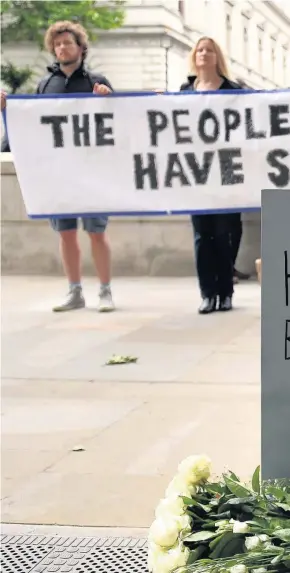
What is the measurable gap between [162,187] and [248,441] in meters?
3.27

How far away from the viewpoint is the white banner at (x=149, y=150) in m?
7.08

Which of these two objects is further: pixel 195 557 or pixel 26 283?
pixel 26 283

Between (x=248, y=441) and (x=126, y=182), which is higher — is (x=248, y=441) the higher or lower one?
the lower one

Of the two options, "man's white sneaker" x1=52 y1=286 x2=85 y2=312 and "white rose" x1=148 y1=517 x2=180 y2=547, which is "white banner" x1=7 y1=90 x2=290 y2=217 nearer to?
"man's white sneaker" x1=52 y1=286 x2=85 y2=312

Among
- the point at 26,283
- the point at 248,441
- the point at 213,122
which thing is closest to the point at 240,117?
the point at 213,122

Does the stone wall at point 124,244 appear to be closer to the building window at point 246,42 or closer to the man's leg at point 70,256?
the man's leg at point 70,256

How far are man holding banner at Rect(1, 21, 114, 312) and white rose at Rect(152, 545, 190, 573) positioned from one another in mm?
5690

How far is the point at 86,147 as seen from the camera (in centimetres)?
736

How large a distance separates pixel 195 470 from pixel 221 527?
0.22m

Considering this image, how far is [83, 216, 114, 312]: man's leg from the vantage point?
8.05m

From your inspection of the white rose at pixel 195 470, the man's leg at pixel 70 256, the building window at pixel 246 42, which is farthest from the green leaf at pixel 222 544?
the building window at pixel 246 42

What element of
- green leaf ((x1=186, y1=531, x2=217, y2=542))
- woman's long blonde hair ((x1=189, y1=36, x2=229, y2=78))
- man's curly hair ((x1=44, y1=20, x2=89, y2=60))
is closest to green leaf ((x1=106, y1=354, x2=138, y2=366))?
woman's long blonde hair ((x1=189, y1=36, x2=229, y2=78))

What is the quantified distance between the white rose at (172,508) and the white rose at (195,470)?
0.07 m

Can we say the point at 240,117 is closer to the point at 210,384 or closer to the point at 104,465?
the point at 210,384
